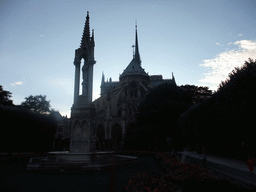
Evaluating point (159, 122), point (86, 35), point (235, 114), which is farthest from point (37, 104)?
point (235, 114)

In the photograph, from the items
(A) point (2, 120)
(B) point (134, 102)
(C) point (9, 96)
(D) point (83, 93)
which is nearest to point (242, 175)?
(D) point (83, 93)

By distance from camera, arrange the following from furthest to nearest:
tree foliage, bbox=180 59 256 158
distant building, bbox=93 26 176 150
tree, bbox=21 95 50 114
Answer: distant building, bbox=93 26 176 150, tree, bbox=21 95 50 114, tree foliage, bbox=180 59 256 158

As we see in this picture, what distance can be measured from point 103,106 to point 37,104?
1761 centimetres

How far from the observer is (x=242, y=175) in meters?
8.38

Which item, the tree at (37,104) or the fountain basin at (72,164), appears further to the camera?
the tree at (37,104)

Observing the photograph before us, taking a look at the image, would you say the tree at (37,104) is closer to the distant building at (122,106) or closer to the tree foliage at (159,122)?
the distant building at (122,106)

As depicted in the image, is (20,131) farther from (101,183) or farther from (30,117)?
(101,183)

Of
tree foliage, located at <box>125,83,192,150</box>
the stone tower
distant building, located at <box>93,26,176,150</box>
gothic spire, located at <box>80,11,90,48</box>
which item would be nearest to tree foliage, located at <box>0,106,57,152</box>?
the stone tower

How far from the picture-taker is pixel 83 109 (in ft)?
36.6

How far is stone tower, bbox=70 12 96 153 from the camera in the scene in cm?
1081

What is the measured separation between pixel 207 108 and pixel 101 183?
15756 millimetres

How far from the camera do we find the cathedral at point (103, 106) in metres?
10.9

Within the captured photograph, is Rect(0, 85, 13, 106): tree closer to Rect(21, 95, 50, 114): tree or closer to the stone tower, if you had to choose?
Rect(21, 95, 50, 114): tree

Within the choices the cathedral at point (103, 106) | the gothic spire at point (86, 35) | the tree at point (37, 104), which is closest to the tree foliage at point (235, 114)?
the cathedral at point (103, 106)
